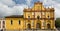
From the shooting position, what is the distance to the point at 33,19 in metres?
32.7

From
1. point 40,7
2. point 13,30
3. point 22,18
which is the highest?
point 40,7

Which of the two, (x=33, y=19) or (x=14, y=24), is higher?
(x=33, y=19)

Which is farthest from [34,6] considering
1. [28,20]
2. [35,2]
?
[28,20]

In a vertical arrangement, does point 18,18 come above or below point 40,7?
below

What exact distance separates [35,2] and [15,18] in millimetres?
4743

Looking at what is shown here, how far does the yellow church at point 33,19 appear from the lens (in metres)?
32.5

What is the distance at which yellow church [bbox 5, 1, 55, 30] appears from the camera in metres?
32.5

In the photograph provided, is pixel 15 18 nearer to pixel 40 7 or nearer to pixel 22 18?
pixel 22 18

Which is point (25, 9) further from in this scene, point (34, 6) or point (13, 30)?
A: point (13, 30)

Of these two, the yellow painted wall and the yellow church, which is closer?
the yellow church

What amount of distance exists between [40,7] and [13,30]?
6.55 metres

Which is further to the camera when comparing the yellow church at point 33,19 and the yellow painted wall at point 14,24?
the yellow painted wall at point 14,24

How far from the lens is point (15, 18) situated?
32719mm

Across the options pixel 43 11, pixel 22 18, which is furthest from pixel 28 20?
pixel 43 11
